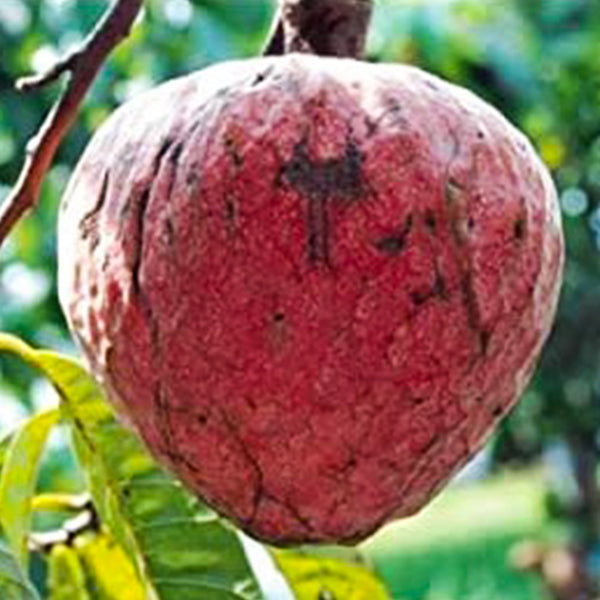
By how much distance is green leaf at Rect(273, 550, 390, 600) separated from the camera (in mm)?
1555

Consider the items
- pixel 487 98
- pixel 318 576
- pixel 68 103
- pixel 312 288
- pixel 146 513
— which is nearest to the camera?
pixel 312 288

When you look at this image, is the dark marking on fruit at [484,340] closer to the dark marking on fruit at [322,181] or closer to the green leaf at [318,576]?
the dark marking on fruit at [322,181]

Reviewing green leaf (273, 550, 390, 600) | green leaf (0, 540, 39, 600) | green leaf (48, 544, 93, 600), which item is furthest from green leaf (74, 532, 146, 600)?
green leaf (0, 540, 39, 600)

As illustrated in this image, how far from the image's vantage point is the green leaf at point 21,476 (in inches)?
56.1

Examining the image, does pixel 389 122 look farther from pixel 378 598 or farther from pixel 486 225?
pixel 378 598

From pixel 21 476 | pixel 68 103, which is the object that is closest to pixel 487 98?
pixel 21 476

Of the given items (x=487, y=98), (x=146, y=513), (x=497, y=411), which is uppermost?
(x=497, y=411)

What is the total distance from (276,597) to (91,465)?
0.16 m

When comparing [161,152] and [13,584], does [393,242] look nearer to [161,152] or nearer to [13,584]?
[161,152]

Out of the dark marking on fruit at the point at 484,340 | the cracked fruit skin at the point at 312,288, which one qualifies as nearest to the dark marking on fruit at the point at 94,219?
the cracked fruit skin at the point at 312,288

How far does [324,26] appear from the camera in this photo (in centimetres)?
123

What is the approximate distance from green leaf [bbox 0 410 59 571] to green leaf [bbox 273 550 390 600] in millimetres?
204

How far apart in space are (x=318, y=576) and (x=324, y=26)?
0.50 meters

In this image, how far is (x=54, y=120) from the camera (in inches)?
47.4
